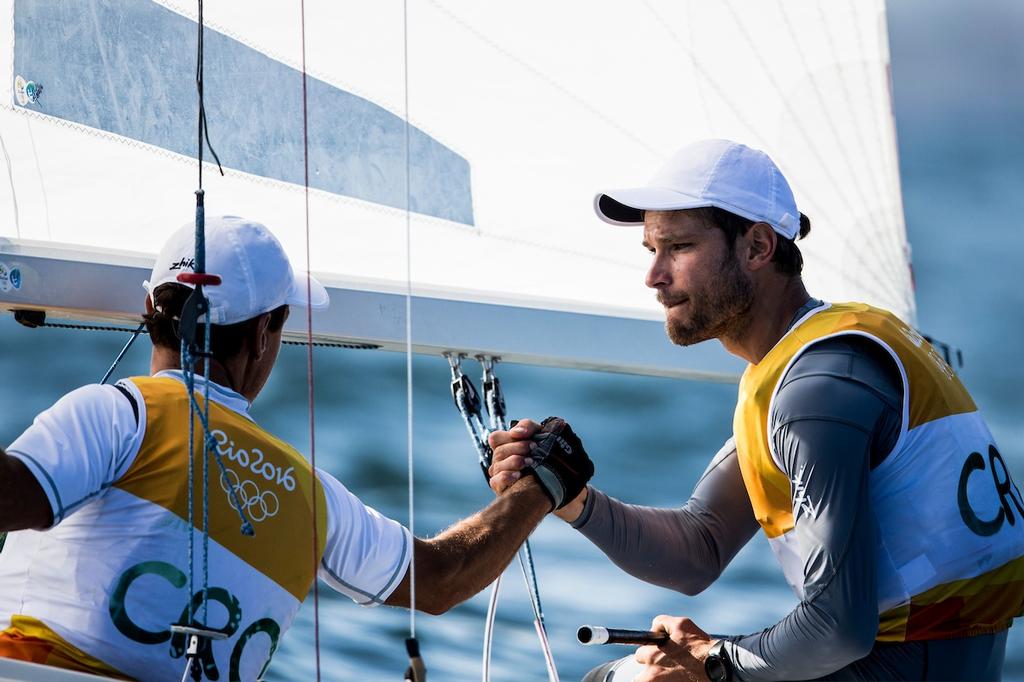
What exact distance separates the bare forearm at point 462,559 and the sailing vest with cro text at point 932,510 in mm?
339

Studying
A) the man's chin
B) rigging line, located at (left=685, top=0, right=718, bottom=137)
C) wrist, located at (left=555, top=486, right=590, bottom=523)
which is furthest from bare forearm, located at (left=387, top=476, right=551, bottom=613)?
rigging line, located at (left=685, top=0, right=718, bottom=137)

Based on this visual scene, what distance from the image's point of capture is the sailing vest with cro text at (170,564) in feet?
4.65

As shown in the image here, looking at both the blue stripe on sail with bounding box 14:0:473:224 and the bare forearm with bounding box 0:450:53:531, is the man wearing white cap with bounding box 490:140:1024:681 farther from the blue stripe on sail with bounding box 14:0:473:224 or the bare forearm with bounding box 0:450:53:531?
the bare forearm with bounding box 0:450:53:531

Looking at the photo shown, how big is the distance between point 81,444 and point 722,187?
0.87m

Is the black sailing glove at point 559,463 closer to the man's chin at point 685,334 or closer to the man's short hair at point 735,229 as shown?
the man's chin at point 685,334

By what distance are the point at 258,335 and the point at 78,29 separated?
0.62 m

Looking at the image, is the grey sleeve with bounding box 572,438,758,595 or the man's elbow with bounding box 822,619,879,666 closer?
the man's elbow with bounding box 822,619,879,666

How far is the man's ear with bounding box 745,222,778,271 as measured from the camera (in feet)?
6.01

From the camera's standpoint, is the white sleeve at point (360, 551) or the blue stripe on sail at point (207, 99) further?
the blue stripe on sail at point (207, 99)

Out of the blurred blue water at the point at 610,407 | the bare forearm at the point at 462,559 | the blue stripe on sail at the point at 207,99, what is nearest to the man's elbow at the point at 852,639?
the bare forearm at the point at 462,559

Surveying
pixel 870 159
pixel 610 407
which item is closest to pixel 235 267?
pixel 870 159

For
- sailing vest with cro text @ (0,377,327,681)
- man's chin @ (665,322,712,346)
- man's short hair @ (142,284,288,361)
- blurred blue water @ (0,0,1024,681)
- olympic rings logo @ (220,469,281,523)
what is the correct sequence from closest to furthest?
sailing vest with cro text @ (0,377,327,681), olympic rings logo @ (220,469,281,523), man's short hair @ (142,284,288,361), man's chin @ (665,322,712,346), blurred blue water @ (0,0,1024,681)

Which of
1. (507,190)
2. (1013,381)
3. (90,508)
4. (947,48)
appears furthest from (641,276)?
(947,48)

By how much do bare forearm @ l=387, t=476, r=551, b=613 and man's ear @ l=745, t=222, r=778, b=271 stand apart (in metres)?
0.45
